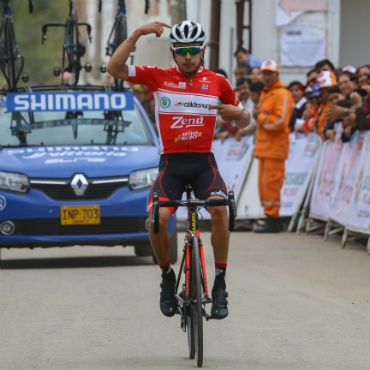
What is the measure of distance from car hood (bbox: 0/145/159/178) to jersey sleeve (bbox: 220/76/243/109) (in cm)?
463

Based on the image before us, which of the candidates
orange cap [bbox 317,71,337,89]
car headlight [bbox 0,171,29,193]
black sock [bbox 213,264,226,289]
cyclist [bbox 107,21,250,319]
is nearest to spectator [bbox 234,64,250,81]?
orange cap [bbox 317,71,337,89]

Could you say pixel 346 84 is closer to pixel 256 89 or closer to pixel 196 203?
pixel 256 89

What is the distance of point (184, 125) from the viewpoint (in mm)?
8070

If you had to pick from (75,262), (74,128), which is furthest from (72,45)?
(75,262)

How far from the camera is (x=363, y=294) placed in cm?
1059

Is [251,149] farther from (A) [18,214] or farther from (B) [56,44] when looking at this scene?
(B) [56,44]

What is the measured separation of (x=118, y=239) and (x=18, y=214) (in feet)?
3.49

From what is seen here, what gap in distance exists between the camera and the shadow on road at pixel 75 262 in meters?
13.4

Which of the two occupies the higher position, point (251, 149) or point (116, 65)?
point (116, 65)

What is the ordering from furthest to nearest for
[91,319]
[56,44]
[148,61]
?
1. [56,44]
2. [148,61]
3. [91,319]

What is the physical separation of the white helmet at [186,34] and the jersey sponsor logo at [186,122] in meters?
0.50

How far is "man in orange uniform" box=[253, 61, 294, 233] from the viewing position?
17.6m

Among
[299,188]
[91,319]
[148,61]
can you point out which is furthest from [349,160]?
[148,61]

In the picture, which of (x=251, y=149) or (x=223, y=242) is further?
(x=251, y=149)
